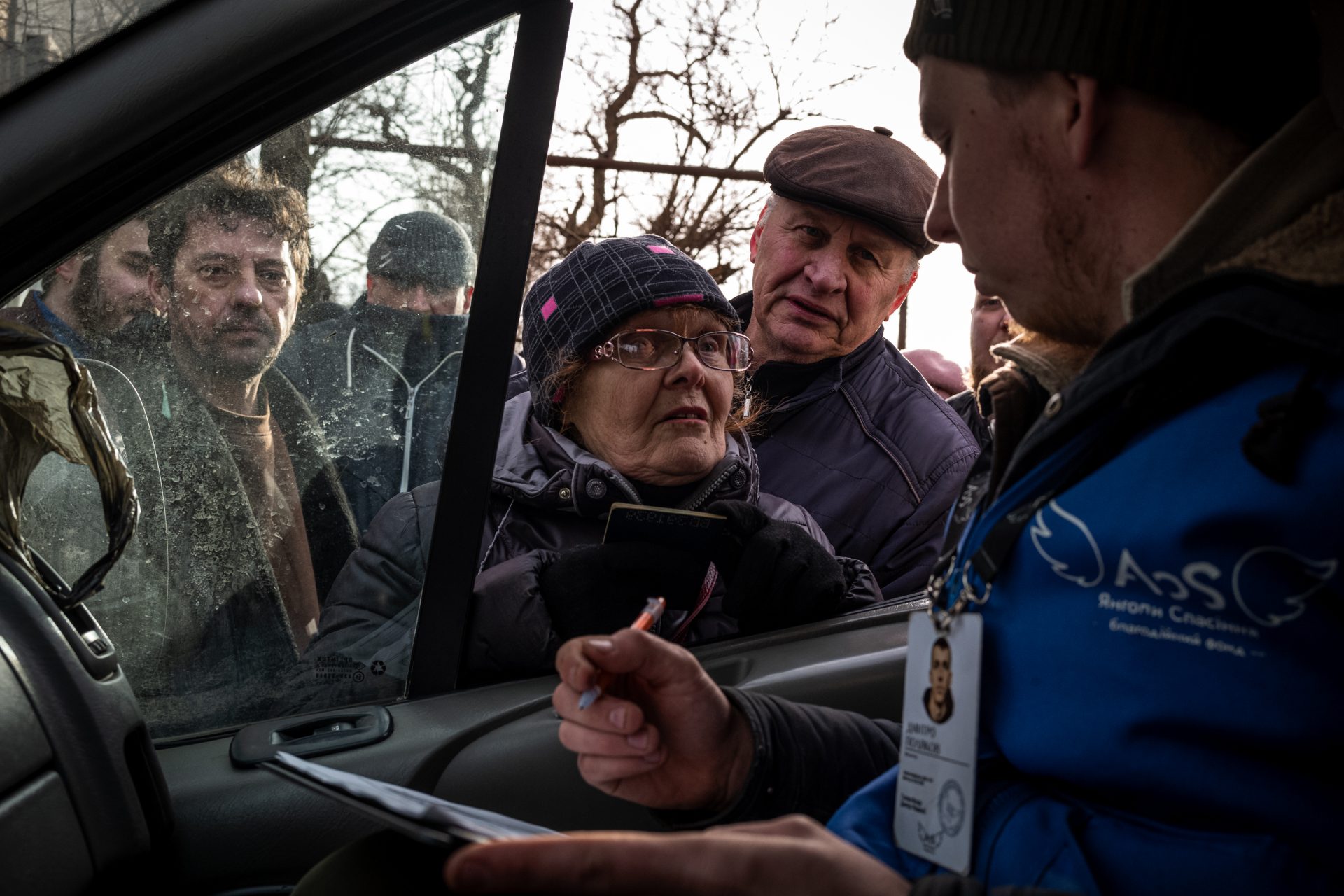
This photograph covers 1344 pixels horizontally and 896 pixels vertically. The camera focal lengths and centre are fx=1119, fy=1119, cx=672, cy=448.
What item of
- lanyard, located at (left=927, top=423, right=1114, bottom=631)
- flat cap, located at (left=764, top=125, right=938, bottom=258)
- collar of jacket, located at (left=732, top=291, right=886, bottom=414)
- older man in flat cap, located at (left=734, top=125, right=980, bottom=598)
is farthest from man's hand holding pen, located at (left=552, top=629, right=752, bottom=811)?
flat cap, located at (left=764, top=125, right=938, bottom=258)

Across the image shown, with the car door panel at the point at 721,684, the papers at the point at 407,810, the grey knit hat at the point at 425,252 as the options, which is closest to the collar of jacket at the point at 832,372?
the car door panel at the point at 721,684

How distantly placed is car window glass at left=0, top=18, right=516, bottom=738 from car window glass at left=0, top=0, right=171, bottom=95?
0.66 ft

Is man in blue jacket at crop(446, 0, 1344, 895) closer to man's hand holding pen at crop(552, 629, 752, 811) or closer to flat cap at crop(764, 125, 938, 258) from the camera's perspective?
man's hand holding pen at crop(552, 629, 752, 811)

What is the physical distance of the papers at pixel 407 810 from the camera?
891 mm

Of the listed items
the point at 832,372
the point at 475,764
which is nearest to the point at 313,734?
the point at 475,764

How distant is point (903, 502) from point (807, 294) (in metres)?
0.76

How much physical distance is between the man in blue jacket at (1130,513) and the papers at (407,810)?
0.12m

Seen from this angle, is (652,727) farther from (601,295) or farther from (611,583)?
(601,295)

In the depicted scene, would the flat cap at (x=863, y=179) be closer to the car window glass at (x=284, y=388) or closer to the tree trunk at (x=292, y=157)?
the car window glass at (x=284, y=388)

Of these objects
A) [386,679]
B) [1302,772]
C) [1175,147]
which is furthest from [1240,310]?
[386,679]

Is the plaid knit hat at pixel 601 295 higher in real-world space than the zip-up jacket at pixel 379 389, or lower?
higher

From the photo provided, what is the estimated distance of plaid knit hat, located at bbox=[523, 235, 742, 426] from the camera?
2.38 meters

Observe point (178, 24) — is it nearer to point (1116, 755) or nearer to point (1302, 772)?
point (1116, 755)

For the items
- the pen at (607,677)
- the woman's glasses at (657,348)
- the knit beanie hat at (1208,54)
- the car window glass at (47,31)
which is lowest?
the pen at (607,677)
